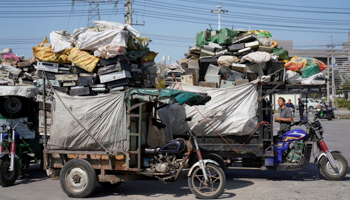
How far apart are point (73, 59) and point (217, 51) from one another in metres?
4.02

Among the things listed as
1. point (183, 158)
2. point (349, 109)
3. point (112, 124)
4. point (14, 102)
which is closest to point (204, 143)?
point (183, 158)

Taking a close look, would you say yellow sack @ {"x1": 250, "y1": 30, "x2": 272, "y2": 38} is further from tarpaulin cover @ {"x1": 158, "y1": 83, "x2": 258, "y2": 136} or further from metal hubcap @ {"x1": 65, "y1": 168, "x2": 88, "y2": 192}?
metal hubcap @ {"x1": 65, "y1": 168, "x2": 88, "y2": 192}

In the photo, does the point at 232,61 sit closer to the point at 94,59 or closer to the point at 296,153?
the point at 296,153

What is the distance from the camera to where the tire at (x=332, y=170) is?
9.03 metres

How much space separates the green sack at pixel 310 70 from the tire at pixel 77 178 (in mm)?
5982

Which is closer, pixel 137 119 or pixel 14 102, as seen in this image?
pixel 137 119

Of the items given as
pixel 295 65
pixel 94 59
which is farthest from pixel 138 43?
pixel 295 65

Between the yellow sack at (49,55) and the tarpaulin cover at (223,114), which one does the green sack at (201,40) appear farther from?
the yellow sack at (49,55)

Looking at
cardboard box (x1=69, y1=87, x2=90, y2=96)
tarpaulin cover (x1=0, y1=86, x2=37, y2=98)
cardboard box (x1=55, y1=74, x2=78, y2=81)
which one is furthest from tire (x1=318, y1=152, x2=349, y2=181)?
tarpaulin cover (x1=0, y1=86, x2=37, y2=98)

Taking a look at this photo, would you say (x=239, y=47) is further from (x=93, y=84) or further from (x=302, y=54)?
(x=302, y=54)

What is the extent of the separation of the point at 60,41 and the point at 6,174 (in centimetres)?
345

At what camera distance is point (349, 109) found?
155ft

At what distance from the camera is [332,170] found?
9141 mm

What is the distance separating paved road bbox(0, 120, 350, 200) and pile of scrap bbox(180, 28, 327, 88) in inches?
98.4
